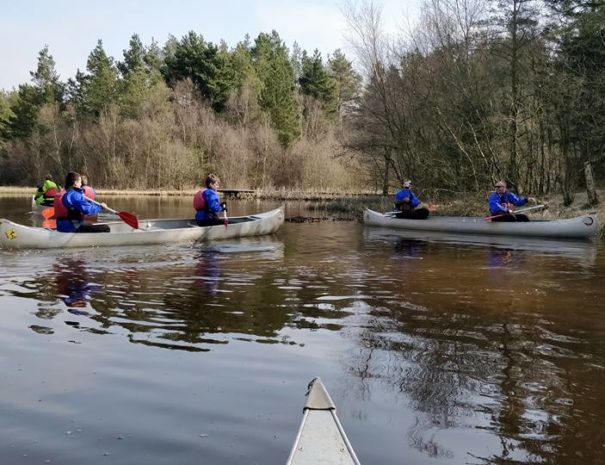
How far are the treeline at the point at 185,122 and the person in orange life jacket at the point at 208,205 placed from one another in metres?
21.1

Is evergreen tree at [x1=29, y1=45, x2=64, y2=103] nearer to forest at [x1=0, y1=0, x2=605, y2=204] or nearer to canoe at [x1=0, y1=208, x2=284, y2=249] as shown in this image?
forest at [x1=0, y1=0, x2=605, y2=204]

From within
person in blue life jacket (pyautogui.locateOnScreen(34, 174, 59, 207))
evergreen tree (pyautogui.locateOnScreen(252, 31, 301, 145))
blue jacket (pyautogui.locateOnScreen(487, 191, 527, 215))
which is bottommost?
blue jacket (pyautogui.locateOnScreen(487, 191, 527, 215))

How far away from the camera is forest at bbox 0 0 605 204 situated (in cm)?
1827

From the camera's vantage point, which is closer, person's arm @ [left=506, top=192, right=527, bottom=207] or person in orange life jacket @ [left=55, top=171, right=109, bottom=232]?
person in orange life jacket @ [left=55, top=171, right=109, bottom=232]

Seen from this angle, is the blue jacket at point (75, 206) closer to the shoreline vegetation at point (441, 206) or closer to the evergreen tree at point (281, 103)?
the shoreline vegetation at point (441, 206)

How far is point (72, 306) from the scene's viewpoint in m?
6.83

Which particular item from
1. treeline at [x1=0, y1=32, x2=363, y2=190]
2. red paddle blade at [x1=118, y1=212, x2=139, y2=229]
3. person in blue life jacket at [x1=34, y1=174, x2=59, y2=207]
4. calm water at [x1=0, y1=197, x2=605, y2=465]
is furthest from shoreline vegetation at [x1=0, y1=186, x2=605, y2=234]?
red paddle blade at [x1=118, y1=212, x2=139, y2=229]

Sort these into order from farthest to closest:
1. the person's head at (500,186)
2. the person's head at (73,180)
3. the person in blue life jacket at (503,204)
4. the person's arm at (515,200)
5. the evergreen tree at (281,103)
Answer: the evergreen tree at (281,103) → the person's arm at (515,200) → the person in blue life jacket at (503,204) → the person's head at (500,186) → the person's head at (73,180)

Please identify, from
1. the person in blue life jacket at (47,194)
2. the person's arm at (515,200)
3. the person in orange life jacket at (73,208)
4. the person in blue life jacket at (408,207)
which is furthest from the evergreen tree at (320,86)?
the person in orange life jacket at (73,208)

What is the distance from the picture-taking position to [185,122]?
143 feet

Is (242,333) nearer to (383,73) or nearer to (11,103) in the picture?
(383,73)

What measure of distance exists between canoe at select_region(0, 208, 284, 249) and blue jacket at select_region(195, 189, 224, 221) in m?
0.47

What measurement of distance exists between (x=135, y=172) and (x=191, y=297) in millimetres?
36373

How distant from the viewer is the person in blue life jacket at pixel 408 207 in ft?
54.0
